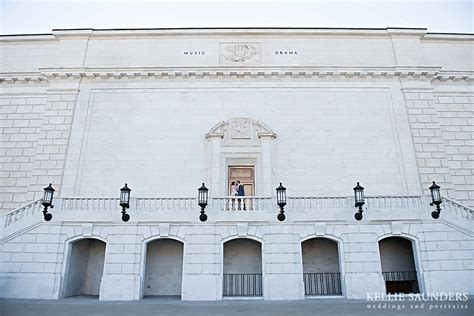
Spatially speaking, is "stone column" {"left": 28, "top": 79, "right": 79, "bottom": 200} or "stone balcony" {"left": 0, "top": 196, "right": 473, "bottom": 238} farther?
"stone column" {"left": 28, "top": 79, "right": 79, "bottom": 200}

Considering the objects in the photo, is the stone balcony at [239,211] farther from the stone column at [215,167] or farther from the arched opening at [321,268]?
the arched opening at [321,268]

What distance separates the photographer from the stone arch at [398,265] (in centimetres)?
1563

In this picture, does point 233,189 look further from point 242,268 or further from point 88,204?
point 88,204

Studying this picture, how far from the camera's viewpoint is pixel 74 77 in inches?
773

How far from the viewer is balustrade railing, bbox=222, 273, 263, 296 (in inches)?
596

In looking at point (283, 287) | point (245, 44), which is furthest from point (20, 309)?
point (245, 44)

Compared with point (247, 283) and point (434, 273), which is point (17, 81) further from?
point (434, 273)

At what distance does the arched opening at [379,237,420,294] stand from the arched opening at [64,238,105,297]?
1491 cm

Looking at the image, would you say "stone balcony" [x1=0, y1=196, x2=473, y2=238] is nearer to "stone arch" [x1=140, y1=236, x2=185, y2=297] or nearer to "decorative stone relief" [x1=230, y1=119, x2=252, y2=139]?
"stone arch" [x1=140, y1=236, x2=185, y2=297]

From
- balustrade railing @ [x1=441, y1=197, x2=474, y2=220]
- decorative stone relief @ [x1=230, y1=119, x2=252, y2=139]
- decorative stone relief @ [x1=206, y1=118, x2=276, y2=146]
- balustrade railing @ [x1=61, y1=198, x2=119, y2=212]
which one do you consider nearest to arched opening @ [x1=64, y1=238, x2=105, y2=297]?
balustrade railing @ [x1=61, y1=198, x2=119, y2=212]

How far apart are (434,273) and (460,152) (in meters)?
8.55

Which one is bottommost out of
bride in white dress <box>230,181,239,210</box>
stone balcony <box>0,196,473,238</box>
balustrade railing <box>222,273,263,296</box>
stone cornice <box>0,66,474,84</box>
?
balustrade railing <box>222,273,263,296</box>

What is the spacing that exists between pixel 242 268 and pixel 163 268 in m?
4.17

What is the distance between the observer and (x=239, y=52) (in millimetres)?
20422
